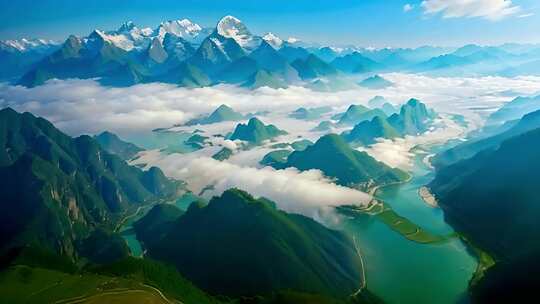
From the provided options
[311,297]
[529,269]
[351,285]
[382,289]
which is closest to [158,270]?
[311,297]

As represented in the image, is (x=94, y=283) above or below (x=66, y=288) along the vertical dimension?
below

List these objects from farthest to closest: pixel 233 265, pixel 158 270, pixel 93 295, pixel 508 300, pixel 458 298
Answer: pixel 233 265 < pixel 458 298 < pixel 158 270 < pixel 508 300 < pixel 93 295

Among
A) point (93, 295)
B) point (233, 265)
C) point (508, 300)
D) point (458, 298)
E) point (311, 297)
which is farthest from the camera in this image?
point (233, 265)

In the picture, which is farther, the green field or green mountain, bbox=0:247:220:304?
green mountain, bbox=0:247:220:304

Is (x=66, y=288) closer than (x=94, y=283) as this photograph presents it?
Yes

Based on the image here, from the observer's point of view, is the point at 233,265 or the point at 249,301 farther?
the point at 233,265

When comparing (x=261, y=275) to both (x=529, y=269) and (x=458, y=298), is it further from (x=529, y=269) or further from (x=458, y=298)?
(x=529, y=269)

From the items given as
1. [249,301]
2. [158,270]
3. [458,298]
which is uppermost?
[158,270]

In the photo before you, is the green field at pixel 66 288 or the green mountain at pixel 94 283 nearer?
the green field at pixel 66 288

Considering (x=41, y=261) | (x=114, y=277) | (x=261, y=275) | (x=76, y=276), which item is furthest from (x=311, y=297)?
(x=41, y=261)

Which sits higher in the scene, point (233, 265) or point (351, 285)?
Result: point (233, 265)
